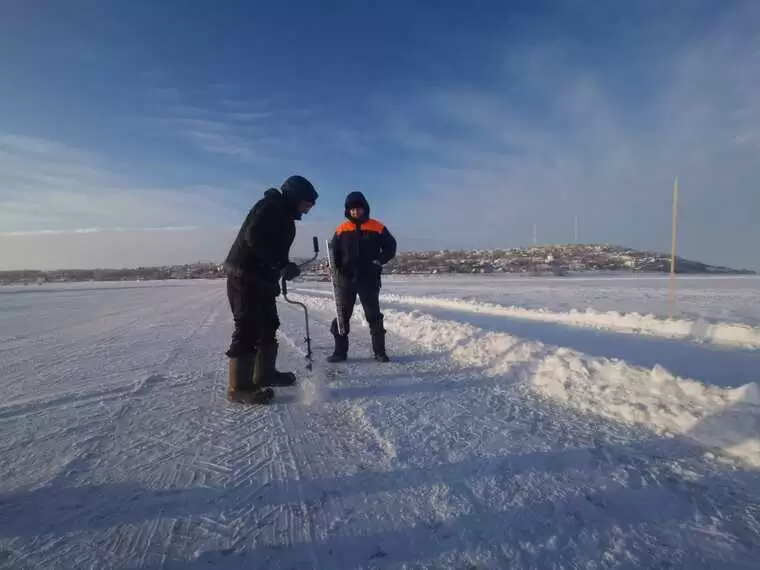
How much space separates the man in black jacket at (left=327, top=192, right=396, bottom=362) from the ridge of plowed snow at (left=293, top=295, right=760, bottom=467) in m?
1.32

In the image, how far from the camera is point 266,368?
12.1ft

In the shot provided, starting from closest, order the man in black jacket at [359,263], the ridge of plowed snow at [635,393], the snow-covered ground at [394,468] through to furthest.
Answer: the snow-covered ground at [394,468] → the ridge of plowed snow at [635,393] → the man in black jacket at [359,263]

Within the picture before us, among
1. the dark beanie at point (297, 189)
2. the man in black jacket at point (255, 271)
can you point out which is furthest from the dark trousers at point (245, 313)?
the dark beanie at point (297, 189)

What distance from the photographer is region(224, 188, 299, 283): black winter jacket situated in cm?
324

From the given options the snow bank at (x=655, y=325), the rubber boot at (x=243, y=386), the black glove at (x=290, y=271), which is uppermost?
the black glove at (x=290, y=271)

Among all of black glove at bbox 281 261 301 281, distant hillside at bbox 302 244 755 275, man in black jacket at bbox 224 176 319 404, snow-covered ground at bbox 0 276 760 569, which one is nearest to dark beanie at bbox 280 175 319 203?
man in black jacket at bbox 224 176 319 404

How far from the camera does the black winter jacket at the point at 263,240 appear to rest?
3.24 m

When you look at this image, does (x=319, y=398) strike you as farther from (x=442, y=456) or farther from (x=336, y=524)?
(x=336, y=524)

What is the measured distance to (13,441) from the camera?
2559 mm

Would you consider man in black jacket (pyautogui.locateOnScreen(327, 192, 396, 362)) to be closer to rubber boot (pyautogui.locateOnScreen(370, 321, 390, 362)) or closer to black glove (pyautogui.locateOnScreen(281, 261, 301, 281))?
rubber boot (pyautogui.locateOnScreen(370, 321, 390, 362))

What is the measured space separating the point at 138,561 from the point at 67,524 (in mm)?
519

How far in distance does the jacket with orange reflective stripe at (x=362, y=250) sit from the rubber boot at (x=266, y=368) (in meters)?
1.55

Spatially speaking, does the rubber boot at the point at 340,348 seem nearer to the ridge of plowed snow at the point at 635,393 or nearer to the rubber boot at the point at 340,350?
the rubber boot at the point at 340,350

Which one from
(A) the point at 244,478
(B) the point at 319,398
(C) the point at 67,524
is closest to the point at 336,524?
(A) the point at 244,478
